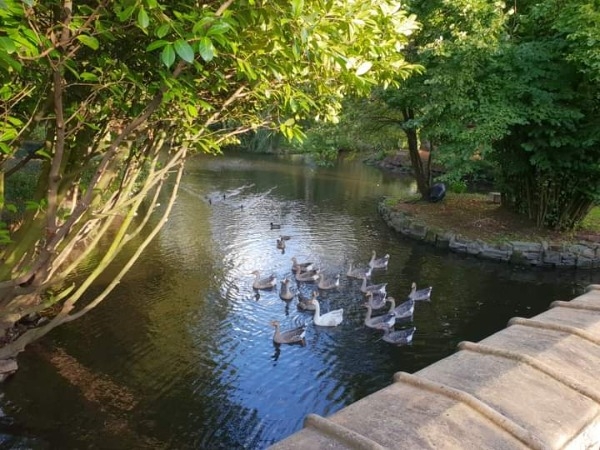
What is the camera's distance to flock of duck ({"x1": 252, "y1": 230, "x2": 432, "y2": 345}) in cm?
1191

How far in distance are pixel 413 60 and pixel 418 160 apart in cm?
771

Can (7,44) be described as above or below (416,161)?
above

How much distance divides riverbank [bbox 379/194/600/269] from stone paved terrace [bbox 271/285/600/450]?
549 inches

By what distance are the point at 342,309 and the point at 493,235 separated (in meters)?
9.81

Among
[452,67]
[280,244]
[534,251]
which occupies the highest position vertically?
[452,67]

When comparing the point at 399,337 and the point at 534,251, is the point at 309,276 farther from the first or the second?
the point at 534,251

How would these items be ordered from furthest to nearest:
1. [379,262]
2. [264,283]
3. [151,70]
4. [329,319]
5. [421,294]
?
[379,262] < [264,283] < [421,294] < [329,319] < [151,70]

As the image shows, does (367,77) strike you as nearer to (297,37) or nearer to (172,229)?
(297,37)

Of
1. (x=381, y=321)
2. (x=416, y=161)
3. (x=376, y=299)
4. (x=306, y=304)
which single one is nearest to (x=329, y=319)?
(x=306, y=304)

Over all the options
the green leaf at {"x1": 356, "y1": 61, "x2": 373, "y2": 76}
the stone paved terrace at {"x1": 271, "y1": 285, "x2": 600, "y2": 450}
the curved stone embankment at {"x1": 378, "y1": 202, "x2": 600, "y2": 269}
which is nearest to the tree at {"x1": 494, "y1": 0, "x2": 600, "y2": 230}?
the curved stone embankment at {"x1": 378, "y1": 202, "x2": 600, "y2": 269}

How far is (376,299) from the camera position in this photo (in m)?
14.1

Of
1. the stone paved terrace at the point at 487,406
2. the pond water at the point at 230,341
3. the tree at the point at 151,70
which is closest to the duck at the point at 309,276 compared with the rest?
the pond water at the point at 230,341

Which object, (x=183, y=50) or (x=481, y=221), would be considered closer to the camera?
(x=183, y=50)

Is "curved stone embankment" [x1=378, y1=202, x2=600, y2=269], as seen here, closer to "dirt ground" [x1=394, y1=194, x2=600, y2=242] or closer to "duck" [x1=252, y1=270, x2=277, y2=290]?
"dirt ground" [x1=394, y1=194, x2=600, y2=242]
